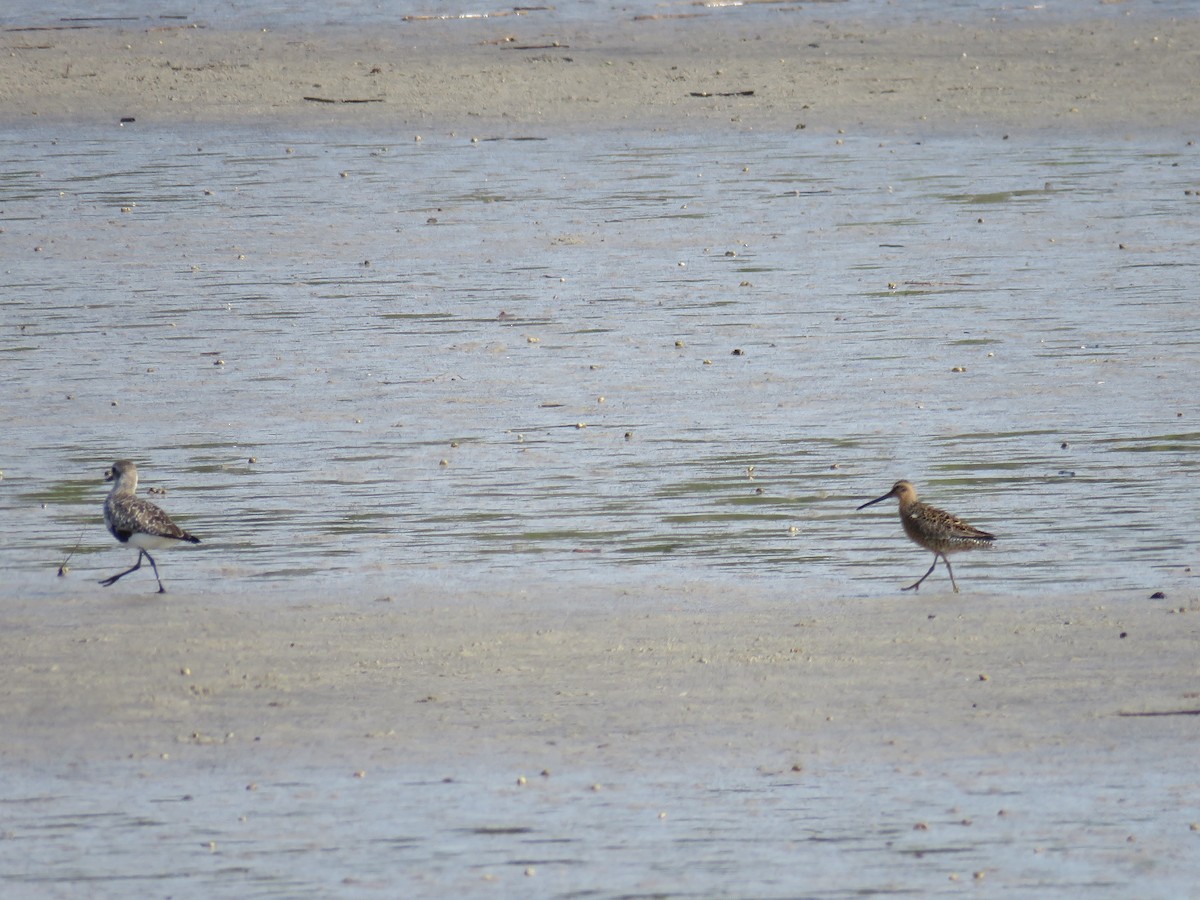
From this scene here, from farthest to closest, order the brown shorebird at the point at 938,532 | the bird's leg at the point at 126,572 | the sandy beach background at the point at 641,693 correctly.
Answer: the bird's leg at the point at 126,572 < the brown shorebird at the point at 938,532 < the sandy beach background at the point at 641,693

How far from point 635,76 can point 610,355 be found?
11.9m

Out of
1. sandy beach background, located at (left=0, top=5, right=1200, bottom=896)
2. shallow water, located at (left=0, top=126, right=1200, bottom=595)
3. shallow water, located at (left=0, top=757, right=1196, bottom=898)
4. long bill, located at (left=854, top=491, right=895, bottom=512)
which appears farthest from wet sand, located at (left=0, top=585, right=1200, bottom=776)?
long bill, located at (left=854, top=491, right=895, bottom=512)

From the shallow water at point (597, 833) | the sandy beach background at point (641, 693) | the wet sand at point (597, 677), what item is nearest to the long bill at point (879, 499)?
the sandy beach background at point (641, 693)

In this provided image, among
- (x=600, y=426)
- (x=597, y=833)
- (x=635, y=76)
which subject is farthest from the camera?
(x=635, y=76)

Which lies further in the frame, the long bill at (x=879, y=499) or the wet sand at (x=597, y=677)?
the long bill at (x=879, y=499)

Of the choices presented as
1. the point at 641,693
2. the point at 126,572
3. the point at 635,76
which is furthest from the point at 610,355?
the point at 635,76

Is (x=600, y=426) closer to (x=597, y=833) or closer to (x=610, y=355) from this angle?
(x=610, y=355)

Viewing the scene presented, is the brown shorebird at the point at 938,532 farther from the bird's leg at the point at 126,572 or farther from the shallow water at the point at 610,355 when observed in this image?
the bird's leg at the point at 126,572

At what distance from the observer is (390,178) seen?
21.5 meters

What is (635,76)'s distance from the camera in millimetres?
25750

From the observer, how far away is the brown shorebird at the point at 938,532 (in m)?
9.75

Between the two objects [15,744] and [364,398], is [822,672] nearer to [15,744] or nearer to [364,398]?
[15,744]

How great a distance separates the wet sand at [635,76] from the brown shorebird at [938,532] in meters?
13.8

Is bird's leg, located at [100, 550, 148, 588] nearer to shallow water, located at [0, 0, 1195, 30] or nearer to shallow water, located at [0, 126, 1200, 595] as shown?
shallow water, located at [0, 126, 1200, 595]
